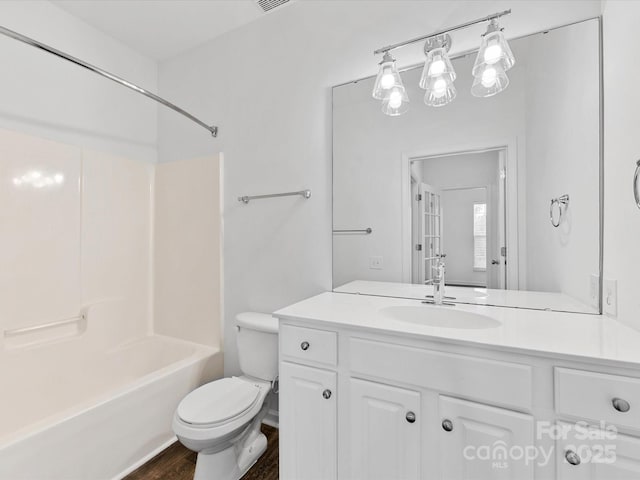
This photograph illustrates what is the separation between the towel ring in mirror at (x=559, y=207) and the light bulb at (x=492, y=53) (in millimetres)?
627

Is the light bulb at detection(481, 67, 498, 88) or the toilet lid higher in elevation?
the light bulb at detection(481, 67, 498, 88)

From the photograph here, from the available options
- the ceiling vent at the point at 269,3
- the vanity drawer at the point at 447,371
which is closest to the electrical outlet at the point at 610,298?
the vanity drawer at the point at 447,371

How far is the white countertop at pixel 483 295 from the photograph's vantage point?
1261mm

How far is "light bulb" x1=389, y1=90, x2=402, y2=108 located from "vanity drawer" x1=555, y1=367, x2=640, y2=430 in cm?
126

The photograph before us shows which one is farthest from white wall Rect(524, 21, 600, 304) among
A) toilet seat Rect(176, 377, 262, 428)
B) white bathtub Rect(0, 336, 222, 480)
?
white bathtub Rect(0, 336, 222, 480)

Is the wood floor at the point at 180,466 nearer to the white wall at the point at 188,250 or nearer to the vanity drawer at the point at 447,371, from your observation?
the white wall at the point at 188,250

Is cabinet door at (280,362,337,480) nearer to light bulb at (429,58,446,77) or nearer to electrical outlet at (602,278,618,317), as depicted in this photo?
electrical outlet at (602,278,618,317)

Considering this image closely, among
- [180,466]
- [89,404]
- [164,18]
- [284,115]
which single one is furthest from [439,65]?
[180,466]

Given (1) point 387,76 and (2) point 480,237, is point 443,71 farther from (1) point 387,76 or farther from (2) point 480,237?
(2) point 480,237

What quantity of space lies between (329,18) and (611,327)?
75.0 inches

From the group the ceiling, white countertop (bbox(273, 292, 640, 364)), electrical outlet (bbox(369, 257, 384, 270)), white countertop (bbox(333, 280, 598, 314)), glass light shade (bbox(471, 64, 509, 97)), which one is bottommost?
white countertop (bbox(273, 292, 640, 364))

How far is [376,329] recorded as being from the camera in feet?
3.55

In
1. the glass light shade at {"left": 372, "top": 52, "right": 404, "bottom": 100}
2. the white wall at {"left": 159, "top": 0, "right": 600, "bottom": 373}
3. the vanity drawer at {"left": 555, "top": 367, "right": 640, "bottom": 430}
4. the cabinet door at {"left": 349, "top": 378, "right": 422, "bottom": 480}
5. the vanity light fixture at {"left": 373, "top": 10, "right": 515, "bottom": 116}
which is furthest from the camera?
the white wall at {"left": 159, "top": 0, "right": 600, "bottom": 373}

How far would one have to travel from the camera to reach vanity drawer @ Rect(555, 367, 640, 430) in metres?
0.78
